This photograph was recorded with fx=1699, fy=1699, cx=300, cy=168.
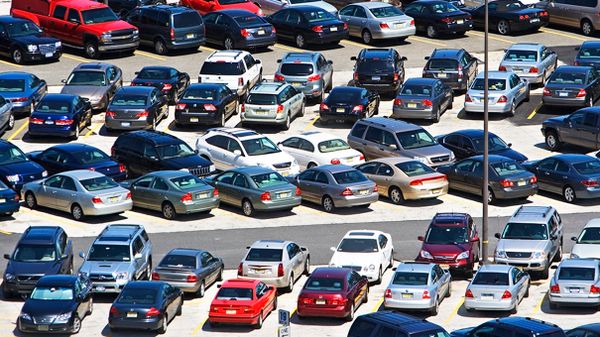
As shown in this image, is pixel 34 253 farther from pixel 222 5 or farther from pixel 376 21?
pixel 222 5

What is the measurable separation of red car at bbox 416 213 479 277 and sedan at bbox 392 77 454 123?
41.0 ft

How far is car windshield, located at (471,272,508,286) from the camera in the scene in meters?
41.9

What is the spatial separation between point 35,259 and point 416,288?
9989 mm

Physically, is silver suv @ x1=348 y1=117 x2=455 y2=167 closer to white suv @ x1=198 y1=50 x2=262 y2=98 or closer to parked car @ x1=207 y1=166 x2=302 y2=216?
parked car @ x1=207 y1=166 x2=302 y2=216

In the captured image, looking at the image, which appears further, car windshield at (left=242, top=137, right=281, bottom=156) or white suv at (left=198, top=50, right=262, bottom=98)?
white suv at (left=198, top=50, right=262, bottom=98)

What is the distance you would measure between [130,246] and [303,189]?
8735 millimetres

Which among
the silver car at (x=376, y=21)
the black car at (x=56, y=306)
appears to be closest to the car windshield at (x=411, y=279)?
the black car at (x=56, y=306)

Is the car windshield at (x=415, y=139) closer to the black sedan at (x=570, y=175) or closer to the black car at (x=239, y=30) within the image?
the black sedan at (x=570, y=175)

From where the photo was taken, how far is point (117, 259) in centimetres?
4397

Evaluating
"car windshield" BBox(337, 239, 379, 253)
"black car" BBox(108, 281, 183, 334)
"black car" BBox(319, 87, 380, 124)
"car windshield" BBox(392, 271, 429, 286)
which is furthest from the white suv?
"black car" BBox(108, 281, 183, 334)

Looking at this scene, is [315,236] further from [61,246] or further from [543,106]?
[543,106]

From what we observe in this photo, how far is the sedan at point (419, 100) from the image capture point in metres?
58.6

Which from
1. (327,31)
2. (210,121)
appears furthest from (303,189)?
(327,31)

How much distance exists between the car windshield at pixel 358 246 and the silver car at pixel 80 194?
7794mm
